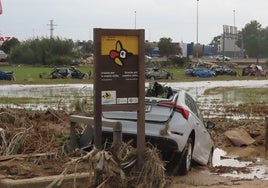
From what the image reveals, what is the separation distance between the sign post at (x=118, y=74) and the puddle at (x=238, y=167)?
3.39 m

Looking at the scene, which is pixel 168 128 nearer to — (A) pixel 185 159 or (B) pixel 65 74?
(A) pixel 185 159

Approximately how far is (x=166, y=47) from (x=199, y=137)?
12948 cm

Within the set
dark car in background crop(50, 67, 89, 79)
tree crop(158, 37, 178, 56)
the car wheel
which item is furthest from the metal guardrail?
tree crop(158, 37, 178, 56)

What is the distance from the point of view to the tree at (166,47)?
14012 centimetres

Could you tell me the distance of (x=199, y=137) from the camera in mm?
11227

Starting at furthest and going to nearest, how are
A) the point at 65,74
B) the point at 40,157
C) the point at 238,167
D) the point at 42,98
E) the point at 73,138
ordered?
the point at 65,74
the point at 42,98
the point at 238,167
the point at 73,138
the point at 40,157

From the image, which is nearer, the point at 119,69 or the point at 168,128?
the point at 119,69

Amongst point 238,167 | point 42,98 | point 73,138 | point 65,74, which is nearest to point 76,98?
point 42,98

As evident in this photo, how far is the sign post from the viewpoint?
7.85 metres

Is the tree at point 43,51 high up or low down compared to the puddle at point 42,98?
up

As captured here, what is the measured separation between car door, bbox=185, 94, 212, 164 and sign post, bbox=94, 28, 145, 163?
2.80 metres

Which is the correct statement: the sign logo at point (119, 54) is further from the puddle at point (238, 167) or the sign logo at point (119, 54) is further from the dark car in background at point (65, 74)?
the dark car in background at point (65, 74)

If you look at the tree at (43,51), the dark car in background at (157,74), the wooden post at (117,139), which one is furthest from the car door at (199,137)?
the tree at (43,51)

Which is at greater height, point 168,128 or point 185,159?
point 168,128
